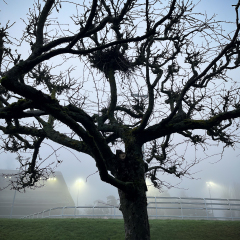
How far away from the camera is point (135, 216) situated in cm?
354

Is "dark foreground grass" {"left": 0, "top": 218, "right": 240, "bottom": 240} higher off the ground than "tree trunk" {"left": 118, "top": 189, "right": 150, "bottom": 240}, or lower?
lower

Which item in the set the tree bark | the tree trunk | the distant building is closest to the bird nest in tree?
the tree bark

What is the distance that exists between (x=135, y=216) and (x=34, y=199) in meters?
44.0

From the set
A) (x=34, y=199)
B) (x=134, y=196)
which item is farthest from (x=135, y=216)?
(x=34, y=199)

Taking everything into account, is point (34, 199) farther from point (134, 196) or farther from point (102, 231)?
point (134, 196)

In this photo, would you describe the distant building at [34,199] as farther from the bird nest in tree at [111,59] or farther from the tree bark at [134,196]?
the tree bark at [134,196]

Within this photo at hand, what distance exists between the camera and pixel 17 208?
36.2 meters

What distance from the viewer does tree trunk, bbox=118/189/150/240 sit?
11.2 ft

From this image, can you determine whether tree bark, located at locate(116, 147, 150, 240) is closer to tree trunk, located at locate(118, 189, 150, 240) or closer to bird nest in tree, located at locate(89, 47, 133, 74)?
tree trunk, located at locate(118, 189, 150, 240)

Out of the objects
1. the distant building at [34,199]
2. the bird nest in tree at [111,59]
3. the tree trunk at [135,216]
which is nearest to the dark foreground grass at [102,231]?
the tree trunk at [135,216]

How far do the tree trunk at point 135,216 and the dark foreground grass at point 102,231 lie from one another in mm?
4482

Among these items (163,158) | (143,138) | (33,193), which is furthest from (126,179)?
(33,193)

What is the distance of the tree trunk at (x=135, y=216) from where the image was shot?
3.41m

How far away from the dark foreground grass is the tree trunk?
448 cm
